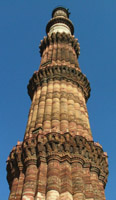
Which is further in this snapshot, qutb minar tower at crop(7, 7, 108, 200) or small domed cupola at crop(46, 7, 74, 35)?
small domed cupola at crop(46, 7, 74, 35)

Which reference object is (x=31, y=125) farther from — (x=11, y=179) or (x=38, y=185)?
(x=38, y=185)

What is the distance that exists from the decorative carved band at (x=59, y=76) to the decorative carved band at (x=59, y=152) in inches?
325

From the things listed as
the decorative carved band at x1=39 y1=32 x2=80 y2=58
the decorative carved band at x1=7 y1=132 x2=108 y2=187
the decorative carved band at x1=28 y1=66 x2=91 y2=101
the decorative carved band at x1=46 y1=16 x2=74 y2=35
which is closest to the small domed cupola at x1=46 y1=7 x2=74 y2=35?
the decorative carved band at x1=46 y1=16 x2=74 y2=35

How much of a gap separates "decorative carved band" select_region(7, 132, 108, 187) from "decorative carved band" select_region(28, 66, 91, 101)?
8246 mm

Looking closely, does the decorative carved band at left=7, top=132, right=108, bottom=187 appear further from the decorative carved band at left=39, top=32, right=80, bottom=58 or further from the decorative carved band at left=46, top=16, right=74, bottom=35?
the decorative carved band at left=46, top=16, right=74, bottom=35

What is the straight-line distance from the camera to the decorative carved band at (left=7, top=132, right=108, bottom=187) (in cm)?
1734

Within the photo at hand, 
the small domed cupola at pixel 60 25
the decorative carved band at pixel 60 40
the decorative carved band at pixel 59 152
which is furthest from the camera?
the small domed cupola at pixel 60 25

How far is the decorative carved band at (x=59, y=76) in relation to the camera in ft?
86.0

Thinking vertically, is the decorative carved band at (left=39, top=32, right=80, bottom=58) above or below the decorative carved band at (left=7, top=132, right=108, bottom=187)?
above

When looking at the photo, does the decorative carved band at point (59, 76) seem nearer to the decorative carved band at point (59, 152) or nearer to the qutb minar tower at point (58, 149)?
the qutb minar tower at point (58, 149)

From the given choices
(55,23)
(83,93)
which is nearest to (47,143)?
(83,93)

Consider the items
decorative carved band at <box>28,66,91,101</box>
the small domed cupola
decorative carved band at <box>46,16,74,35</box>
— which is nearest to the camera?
decorative carved band at <box>28,66,91,101</box>

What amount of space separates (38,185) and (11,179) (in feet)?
11.9

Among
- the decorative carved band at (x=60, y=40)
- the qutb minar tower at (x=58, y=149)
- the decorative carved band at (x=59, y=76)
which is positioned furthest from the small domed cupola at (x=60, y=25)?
the qutb minar tower at (x=58, y=149)
